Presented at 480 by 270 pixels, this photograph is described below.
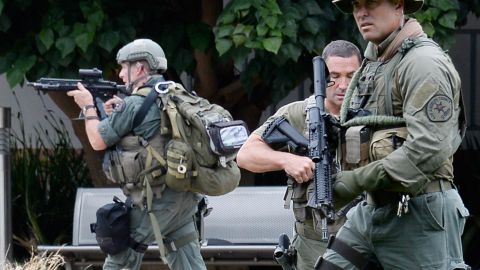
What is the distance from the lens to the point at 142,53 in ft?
27.2

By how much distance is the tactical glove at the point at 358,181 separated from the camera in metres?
5.16

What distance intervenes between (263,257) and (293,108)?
8.85 ft

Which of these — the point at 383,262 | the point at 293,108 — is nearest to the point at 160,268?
the point at 293,108

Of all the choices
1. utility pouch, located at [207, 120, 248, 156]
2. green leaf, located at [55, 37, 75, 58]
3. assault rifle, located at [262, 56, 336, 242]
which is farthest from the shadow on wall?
assault rifle, located at [262, 56, 336, 242]

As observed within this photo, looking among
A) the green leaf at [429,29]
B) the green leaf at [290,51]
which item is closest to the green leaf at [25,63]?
the green leaf at [290,51]

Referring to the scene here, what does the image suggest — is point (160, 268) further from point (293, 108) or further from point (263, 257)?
point (293, 108)

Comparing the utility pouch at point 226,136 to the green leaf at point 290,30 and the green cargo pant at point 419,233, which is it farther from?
the green cargo pant at point 419,233

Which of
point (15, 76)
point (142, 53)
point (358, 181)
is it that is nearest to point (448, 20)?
point (142, 53)

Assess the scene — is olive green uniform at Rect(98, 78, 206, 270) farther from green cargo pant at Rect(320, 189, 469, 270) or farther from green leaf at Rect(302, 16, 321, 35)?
green cargo pant at Rect(320, 189, 469, 270)

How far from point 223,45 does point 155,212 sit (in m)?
1.11

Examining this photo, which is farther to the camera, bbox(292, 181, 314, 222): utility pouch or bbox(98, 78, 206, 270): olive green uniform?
bbox(98, 78, 206, 270): olive green uniform

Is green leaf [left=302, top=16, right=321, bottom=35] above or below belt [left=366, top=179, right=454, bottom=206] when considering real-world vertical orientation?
above

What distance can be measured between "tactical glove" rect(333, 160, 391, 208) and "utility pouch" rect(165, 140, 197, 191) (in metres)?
2.83

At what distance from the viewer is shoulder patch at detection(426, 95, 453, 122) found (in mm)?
5113
